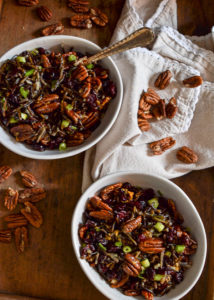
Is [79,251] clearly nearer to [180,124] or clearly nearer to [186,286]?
[186,286]

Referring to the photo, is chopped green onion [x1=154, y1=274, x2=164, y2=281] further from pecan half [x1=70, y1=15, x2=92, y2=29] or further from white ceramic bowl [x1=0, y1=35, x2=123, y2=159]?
pecan half [x1=70, y1=15, x2=92, y2=29]

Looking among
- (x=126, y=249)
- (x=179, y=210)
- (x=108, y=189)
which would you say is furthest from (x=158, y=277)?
(x=108, y=189)

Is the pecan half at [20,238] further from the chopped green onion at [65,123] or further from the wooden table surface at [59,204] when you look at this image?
the chopped green onion at [65,123]

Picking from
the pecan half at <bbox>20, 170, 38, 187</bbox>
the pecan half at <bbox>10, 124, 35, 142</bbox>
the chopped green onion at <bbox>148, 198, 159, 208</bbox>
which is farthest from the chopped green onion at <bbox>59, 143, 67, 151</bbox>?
the chopped green onion at <bbox>148, 198, 159, 208</bbox>

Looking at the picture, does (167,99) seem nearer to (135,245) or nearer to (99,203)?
(99,203)

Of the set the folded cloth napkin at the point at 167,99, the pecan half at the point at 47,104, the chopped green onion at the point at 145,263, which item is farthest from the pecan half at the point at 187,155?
the pecan half at the point at 47,104

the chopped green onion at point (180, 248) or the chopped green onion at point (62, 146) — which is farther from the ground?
the chopped green onion at point (62, 146)

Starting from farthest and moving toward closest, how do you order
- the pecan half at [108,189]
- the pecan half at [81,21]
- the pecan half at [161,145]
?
1. the pecan half at [81,21]
2. the pecan half at [161,145]
3. the pecan half at [108,189]

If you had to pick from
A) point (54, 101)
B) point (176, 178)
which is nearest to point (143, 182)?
point (176, 178)
